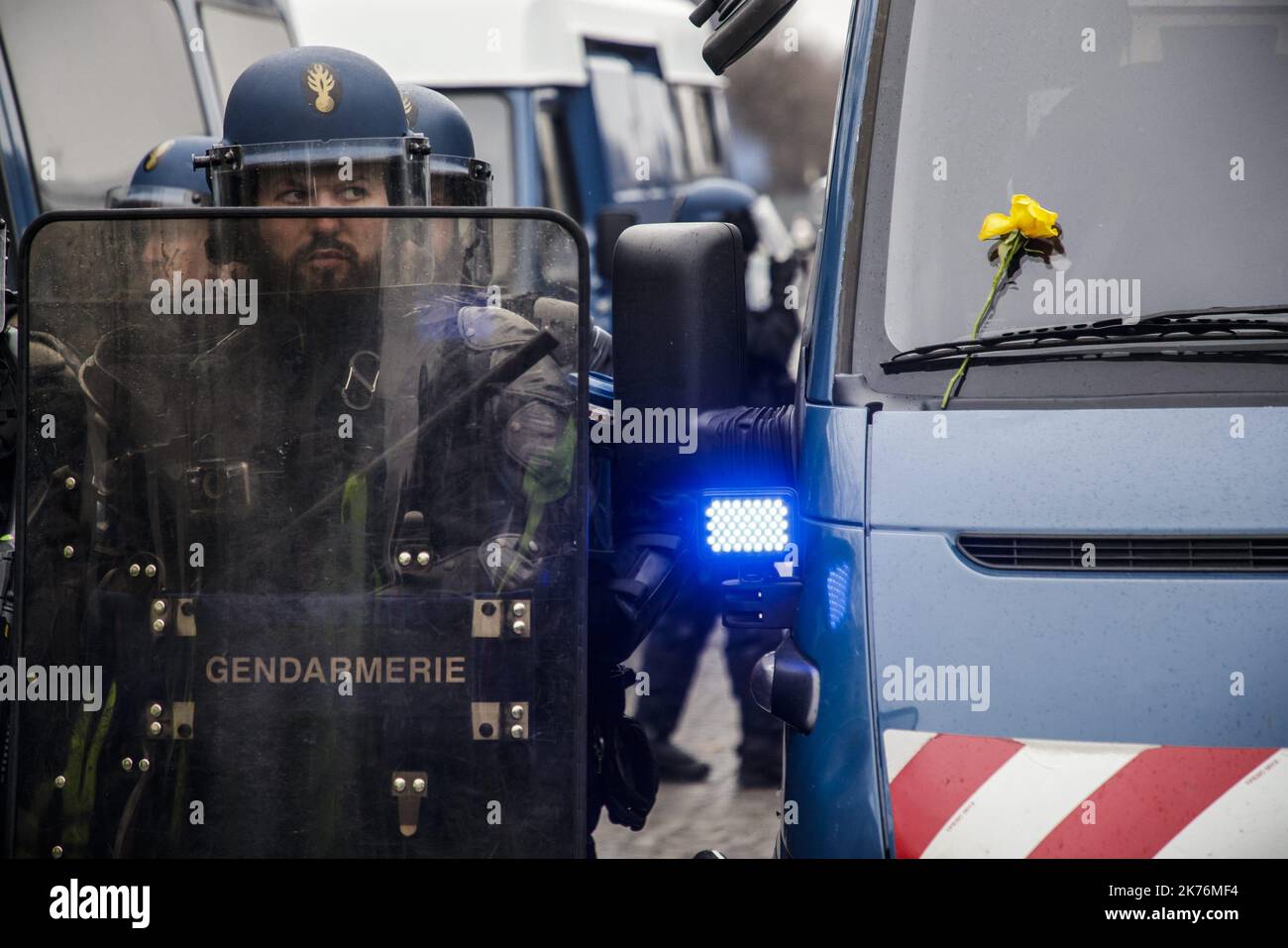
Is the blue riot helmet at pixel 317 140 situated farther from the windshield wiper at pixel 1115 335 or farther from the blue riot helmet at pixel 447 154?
the windshield wiper at pixel 1115 335

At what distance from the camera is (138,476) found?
9.64ft

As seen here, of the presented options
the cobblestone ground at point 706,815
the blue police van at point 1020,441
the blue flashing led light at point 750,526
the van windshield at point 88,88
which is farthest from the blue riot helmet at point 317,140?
the van windshield at point 88,88

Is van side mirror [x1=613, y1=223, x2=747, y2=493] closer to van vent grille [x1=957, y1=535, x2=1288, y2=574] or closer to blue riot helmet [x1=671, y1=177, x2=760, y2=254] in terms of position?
van vent grille [x1=957, y1=535, x2=1288, y2=574]

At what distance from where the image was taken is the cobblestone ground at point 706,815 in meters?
5.41

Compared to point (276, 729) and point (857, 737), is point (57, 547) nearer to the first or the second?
point (276, 729)

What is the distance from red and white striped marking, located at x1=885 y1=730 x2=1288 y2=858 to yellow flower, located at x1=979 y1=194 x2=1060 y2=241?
885 millimetres

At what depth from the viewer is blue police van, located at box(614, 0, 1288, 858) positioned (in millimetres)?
2680

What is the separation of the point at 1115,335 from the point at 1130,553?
1.26 feet

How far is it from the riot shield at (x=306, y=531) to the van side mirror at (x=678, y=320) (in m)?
0.14

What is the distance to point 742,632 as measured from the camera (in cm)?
587

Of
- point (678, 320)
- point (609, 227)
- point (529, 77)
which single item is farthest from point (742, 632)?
point (529, 77)

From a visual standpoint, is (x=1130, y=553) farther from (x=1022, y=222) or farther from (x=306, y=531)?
(x=306, y=531)
